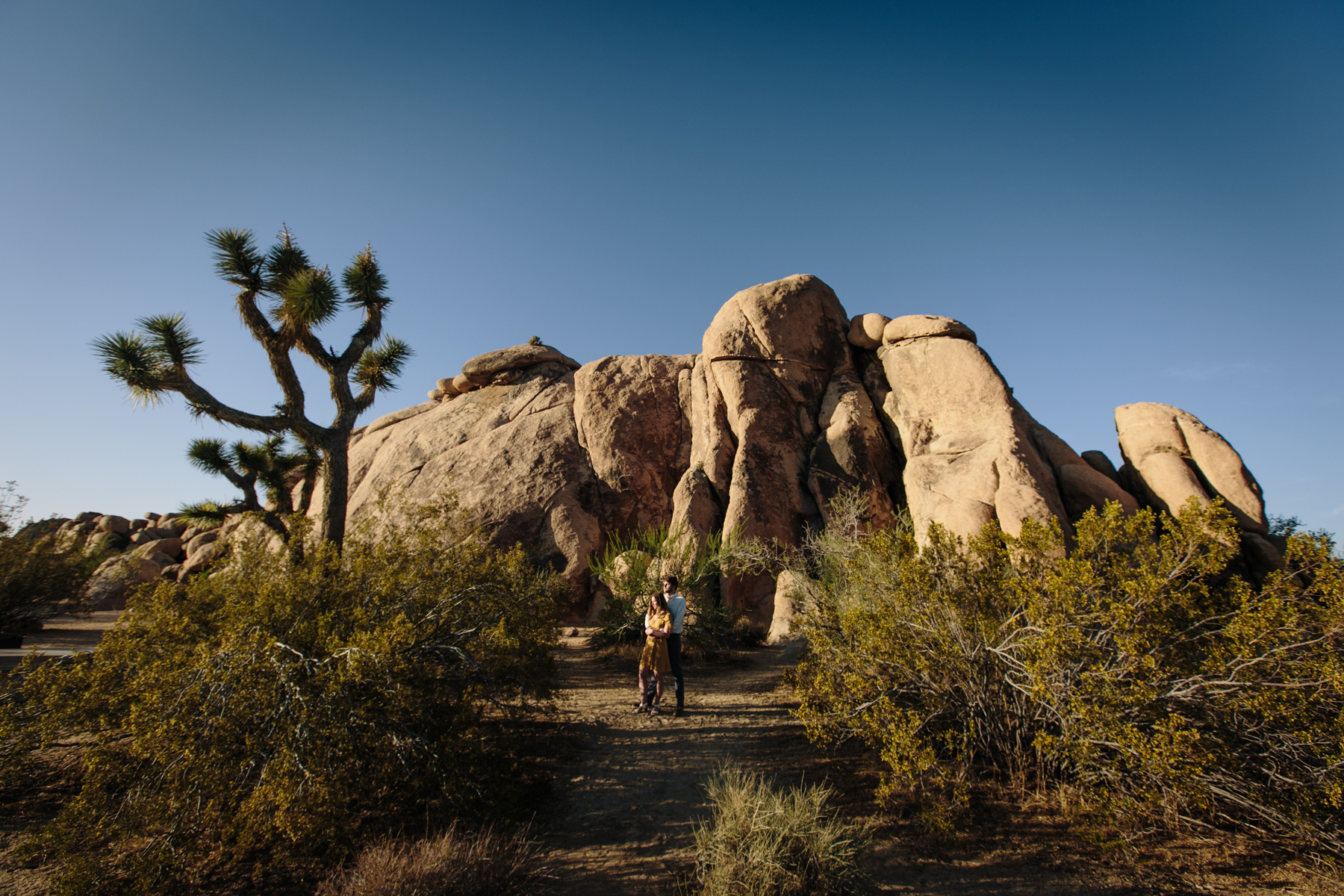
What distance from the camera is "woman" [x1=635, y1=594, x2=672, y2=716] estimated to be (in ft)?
23.7

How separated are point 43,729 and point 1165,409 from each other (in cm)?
1551

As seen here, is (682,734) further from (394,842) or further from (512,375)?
(512,375)

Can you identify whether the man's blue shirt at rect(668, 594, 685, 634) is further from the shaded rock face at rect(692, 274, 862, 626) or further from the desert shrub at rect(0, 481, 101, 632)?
the desert shrub at rect(0, 481, 101, 632)

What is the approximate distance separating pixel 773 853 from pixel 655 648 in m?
3.65

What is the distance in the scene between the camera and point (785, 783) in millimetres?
5539

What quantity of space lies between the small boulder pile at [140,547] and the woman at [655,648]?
14.4 metres

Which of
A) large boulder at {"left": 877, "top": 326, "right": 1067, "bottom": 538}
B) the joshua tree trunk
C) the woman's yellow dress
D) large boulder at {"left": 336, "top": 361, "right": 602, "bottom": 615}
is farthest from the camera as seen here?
large boulder at {"left": 336, "top": 361, "right": 602, "bottom": 615}

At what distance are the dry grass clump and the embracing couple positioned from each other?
3.07m

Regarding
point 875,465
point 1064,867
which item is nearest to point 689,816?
point 1064,867

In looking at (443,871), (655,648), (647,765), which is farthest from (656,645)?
(443,871)

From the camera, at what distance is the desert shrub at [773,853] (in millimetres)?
3682

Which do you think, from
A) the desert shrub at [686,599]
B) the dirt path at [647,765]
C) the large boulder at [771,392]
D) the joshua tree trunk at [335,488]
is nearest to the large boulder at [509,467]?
the joshua tree trunk at [335,488]

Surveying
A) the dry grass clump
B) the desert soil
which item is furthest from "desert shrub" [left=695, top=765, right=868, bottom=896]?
the dry grass clump

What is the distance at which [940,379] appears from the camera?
45.5 ft
